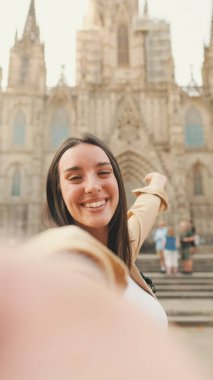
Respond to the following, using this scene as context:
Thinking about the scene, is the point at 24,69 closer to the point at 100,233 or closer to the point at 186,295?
the point at 186,295

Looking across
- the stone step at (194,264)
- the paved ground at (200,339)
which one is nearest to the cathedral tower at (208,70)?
the stone step at (194,264)

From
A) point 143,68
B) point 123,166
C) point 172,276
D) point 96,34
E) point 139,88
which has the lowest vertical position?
point 172,276

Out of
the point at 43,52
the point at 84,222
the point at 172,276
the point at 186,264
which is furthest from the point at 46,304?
the point at 43,52

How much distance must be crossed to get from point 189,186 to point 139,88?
26.5ft

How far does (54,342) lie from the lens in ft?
1.20

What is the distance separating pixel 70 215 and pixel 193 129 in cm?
2389

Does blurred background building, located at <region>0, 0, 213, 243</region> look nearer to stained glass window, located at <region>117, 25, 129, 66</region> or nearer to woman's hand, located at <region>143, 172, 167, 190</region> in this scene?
stained glass window, located at <region>117, 25, 129, 66</region>

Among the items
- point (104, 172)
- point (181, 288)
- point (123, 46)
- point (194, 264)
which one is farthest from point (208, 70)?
point (104, 172)

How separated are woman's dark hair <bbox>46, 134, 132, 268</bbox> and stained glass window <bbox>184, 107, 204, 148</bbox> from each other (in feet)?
75.3

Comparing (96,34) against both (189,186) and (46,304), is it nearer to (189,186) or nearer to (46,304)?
(189,186)

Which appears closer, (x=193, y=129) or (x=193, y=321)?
(x=193, y=321)

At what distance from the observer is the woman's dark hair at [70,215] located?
112 centimetres

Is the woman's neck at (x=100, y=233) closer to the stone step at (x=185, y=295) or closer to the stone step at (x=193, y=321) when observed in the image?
the stone step at (x=193, y=321)

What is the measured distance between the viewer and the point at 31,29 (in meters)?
28.1
